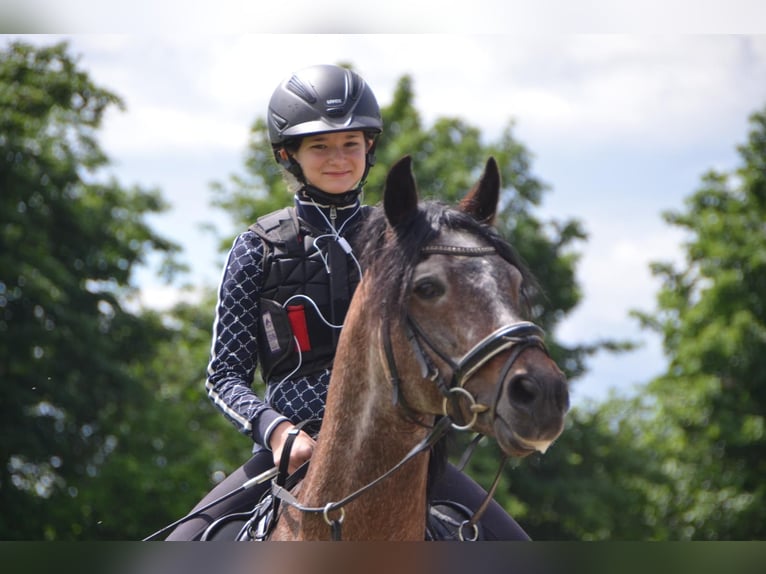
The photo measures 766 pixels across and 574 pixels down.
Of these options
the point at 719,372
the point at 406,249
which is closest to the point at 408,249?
the point at 406,249

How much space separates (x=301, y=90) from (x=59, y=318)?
21.1 m

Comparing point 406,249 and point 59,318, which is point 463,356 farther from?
point 59,318

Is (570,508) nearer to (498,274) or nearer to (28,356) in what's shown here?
(28,356)

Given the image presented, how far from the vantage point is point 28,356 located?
24125 millimetres

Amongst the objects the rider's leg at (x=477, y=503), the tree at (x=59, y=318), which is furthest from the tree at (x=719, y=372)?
the rider's leg at (x=477, y=503)

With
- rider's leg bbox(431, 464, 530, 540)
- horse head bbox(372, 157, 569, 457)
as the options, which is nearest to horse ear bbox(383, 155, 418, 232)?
horse head bbox(372, 157, 569, 457)

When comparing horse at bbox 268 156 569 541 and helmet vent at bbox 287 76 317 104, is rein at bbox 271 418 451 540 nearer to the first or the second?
horse at bbox 268 156 569 541

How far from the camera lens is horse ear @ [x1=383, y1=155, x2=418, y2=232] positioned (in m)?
4.27

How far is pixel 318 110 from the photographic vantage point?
5320 millimetres

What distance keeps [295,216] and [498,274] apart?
170 centimetres

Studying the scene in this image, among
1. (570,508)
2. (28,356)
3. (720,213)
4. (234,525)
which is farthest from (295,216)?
(720,213)

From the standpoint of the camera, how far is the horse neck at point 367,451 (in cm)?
422

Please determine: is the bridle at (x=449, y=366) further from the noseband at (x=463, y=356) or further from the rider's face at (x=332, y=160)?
the rider's face at (x=332, y=160)

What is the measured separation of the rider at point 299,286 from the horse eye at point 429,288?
97cm
